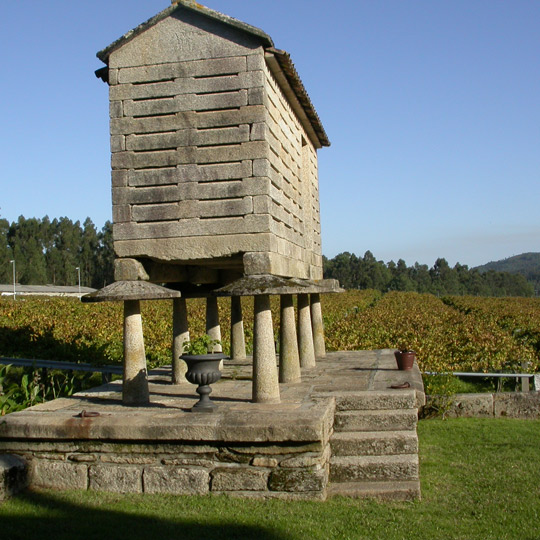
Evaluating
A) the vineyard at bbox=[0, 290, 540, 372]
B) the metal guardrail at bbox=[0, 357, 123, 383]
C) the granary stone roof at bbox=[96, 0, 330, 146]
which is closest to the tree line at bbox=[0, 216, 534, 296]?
the vineyard at bbox=[0, 290, 540, 372]

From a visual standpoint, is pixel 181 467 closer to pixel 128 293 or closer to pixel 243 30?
pixel 128 293

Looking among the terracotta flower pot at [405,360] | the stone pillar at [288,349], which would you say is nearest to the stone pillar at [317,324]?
the terracotta flower pot at [405,360]

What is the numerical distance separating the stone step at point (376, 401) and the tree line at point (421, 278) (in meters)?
120

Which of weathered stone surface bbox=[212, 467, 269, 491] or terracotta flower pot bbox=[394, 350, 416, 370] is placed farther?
terracotta flower pot bbox=[394, 350, 416, 370]

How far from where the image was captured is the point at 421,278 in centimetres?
14650

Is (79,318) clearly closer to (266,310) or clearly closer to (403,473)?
(266,310)

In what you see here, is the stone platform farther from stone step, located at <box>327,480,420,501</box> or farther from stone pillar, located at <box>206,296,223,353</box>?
stone pillar, located at <box>206,296,223,353</box>

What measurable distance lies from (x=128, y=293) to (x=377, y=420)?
352cm

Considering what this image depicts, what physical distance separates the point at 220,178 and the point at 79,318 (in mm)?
16157

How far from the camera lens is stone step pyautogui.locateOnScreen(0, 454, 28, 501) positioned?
713 centimetres

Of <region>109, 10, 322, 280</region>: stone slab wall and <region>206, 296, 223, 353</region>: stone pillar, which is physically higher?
<region>109, 10, 322, 280</region>: stone slab wall

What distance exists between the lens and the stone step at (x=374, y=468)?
742cm

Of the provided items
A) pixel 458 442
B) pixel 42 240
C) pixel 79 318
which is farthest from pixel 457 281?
pixel 458 442

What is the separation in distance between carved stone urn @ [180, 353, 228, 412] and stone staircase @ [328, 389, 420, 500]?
157 cm
